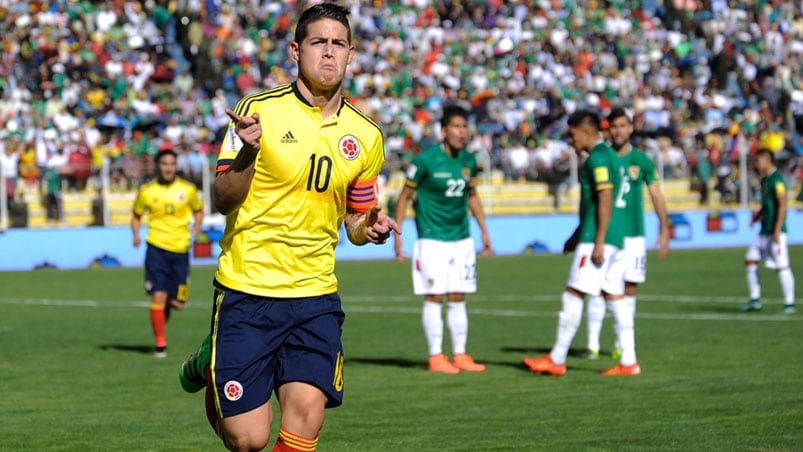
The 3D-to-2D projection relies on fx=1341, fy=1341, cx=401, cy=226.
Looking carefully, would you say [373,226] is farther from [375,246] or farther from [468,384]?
[375,246]

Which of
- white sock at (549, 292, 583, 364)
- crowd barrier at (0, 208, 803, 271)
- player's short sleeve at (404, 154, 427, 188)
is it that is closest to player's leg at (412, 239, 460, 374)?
player's short sleeve at (404, 154, 427, 188)

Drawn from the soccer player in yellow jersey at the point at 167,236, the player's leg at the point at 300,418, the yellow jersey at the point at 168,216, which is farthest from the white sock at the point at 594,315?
the player's leg at the point at 300,418

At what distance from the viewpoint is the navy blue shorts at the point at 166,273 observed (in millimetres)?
15680

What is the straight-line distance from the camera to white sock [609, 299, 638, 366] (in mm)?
12742

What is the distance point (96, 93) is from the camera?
35.0 metres

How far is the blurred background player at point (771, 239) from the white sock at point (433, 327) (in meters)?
7.16

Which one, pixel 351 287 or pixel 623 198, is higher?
pixel 623 198

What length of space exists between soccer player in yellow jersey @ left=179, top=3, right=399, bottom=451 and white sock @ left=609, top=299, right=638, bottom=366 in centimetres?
670

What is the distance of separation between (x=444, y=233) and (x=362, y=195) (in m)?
7.18

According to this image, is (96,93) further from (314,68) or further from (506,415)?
A: (314,68)

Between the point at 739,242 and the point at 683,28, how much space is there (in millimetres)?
11623

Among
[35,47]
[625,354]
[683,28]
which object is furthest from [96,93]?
[625,354]

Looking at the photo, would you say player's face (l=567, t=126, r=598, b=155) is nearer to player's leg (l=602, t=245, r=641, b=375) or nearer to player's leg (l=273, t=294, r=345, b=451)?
player's leg (l=602, t=245, r=641, b=375)

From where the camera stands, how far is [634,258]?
13.5 meters
